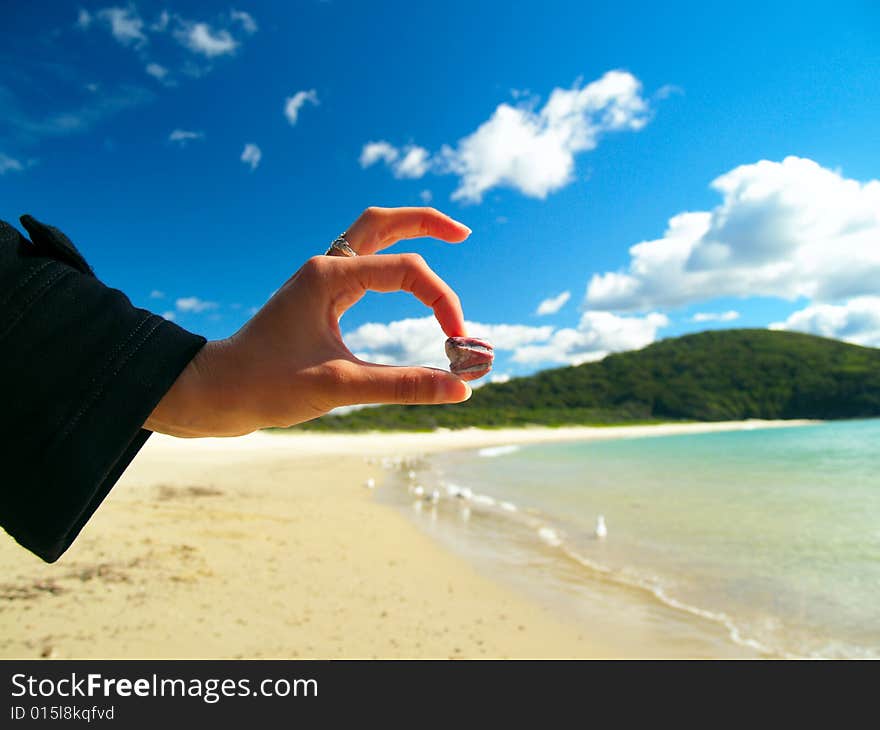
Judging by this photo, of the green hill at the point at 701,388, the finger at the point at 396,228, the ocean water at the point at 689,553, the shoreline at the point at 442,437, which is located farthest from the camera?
the green hill at the point at 701,388

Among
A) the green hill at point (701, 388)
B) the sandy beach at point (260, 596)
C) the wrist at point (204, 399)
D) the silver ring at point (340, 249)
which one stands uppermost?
the green hill at point (701, 388)

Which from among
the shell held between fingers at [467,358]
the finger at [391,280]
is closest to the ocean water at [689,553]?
the shell held between fingers at [467,358]

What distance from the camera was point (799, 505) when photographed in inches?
674

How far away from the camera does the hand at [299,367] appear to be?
1059 millimetres

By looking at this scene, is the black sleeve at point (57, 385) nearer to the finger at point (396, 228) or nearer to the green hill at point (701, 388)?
the finger at point (396, 228)

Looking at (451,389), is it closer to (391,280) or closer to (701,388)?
(391,280)

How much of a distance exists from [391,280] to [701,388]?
126 m

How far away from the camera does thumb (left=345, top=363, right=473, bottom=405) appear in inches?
44.9

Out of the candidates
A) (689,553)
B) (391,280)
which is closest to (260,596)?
(391,280)

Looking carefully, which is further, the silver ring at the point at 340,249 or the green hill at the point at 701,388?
the green hill at the point at 701,388

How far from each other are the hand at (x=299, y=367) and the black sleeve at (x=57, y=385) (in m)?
0.13

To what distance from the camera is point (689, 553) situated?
11070 millimetres

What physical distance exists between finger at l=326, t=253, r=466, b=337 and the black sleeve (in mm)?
370
